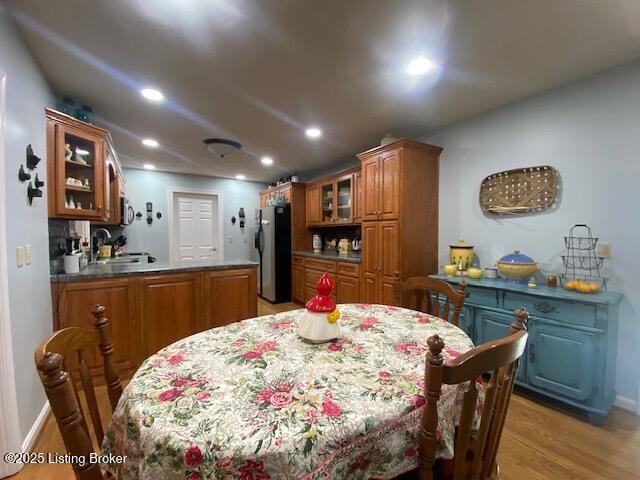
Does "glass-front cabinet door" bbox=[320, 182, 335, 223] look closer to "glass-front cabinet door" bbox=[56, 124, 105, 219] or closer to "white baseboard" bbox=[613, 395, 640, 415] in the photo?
"glass-front cabinet door" bbox=[56, 124, 105, 219]

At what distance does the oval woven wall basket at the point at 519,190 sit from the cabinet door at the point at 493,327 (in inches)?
38.2

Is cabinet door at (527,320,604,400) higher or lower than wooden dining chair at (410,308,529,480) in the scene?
lower

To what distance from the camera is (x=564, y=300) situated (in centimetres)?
184

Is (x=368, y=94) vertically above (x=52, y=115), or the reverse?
(x=368, y=94)

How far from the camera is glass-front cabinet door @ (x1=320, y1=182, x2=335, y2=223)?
441 cm

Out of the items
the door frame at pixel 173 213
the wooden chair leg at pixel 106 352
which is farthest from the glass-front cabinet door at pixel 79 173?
the door frame at pixel 173 213

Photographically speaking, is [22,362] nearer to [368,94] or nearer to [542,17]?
[368,94]

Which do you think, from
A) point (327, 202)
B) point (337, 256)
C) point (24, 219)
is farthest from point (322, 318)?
point (327, 202)

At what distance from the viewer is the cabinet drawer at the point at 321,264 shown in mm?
3889

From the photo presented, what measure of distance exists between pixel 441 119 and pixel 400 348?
99.3 inches

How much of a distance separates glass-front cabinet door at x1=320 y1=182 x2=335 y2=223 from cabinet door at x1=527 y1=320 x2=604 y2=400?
9.66 feet

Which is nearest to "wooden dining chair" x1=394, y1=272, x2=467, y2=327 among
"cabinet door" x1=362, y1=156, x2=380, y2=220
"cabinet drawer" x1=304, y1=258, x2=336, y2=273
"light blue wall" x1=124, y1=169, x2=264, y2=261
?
"cabinet door" x1=362, y1=156, x2=380, y2=220

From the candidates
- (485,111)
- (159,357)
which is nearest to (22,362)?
(159,357)

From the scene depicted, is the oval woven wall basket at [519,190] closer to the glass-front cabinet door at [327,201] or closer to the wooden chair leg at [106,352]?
the glass-front cabinet door at [327,201]
